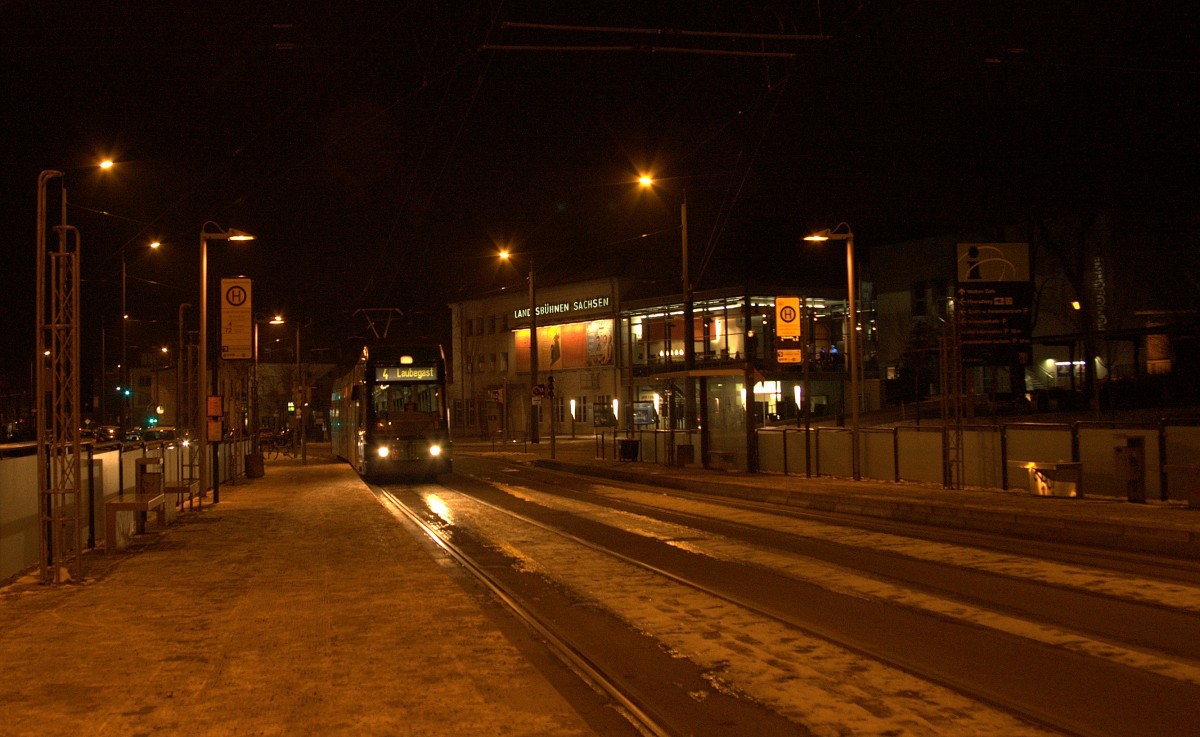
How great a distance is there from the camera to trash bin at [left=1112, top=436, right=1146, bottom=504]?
17.8 metres

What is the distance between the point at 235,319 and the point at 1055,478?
1953cm

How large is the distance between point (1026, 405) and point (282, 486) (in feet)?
91.4

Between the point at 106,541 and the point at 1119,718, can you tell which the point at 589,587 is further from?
the point at 106,541

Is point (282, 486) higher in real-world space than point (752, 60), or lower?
lower

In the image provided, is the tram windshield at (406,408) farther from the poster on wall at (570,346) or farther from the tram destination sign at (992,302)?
the poster on wall at (570,346)

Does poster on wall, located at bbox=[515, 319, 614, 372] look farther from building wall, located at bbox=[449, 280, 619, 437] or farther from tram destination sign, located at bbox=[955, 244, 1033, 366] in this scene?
tram destination sign, located at bbox=[955, 244, 1033, 366]

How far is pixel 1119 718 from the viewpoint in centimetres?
614

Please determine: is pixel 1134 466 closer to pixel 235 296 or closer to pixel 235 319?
pixel 235 319

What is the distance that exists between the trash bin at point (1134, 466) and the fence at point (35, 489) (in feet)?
54.7

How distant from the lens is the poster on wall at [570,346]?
66.2m

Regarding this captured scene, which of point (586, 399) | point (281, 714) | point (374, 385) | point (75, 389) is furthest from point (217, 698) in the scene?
point (586, 399)

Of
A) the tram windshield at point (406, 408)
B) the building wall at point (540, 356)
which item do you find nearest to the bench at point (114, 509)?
the tram windshield at point (406, 408)

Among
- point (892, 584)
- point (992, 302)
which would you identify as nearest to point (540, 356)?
point (992, 302)

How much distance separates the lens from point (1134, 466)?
1786 centimetres
